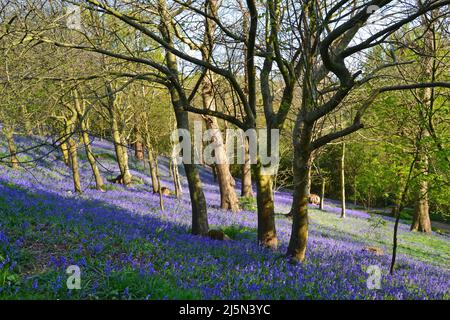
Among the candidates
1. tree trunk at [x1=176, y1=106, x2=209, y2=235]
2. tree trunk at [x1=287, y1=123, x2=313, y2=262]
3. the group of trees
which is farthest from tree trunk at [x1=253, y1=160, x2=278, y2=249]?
tree trunk at [x1=176, y1=106, x2=209, y2=235]

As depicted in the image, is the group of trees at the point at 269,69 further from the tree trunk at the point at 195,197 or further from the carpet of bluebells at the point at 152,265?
the carpet of bluebells at the point at 152,265

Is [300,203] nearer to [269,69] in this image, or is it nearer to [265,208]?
[265,208]

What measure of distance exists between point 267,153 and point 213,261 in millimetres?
2864

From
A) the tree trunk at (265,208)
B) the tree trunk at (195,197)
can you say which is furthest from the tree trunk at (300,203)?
the tree trunk at (195,197)

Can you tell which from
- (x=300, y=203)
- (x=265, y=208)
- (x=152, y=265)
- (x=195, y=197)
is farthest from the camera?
(x=195, y=197)

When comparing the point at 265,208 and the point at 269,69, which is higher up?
the point at 269,69

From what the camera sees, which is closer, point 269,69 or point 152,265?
point 152,265

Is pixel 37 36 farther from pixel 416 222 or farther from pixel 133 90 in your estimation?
pixel 416 222

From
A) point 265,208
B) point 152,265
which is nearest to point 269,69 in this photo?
point 265,208

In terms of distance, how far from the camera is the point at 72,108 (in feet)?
49.4

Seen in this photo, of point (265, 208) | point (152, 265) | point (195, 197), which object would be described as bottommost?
point (152, 265)

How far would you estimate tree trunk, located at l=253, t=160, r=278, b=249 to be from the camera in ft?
26.2

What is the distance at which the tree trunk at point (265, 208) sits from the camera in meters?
8.00

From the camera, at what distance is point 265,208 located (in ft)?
26.4
